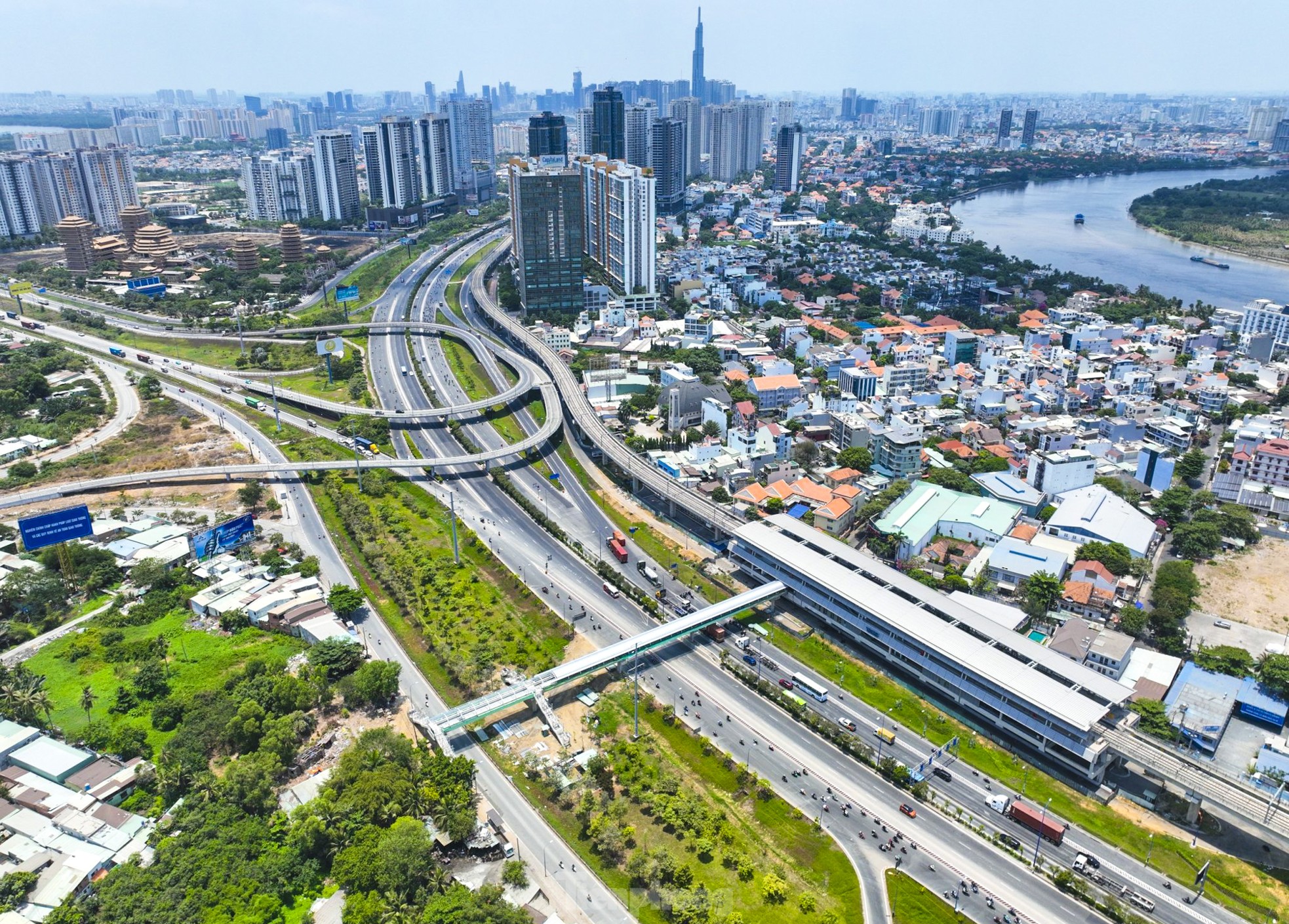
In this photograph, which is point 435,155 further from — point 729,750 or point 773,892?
point 773,892

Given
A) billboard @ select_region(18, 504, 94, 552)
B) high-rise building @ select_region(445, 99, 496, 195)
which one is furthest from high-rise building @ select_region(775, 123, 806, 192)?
billboard @ select_region(18, 504, 94, 552)

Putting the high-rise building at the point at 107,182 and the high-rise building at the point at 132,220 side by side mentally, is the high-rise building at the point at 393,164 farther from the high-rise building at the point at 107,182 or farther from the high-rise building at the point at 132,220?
the high-rise building at the point at 132,220

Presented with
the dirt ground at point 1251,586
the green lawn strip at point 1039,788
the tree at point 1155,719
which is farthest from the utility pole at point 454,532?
the dirt ground at point 1251,586

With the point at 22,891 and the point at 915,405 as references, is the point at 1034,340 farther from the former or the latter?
the point at 22,891

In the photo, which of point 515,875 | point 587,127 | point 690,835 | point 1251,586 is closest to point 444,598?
point 515,875

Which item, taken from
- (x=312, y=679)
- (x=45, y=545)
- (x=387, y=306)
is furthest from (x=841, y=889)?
(x=387, y=306)

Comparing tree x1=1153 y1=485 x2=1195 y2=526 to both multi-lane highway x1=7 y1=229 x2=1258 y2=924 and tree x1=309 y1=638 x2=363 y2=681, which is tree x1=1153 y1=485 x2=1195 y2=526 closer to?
multi-lane highway x1=7 y1=229 x2=1258 y2=924
